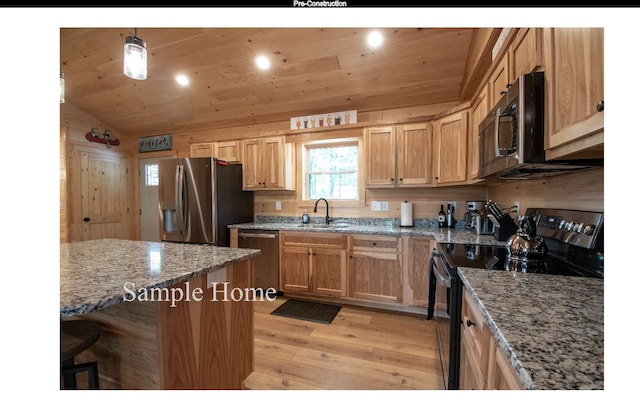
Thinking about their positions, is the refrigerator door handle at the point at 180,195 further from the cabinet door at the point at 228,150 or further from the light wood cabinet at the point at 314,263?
the light wood cabinet at the point at 314,263

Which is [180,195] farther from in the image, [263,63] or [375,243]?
[375,243]

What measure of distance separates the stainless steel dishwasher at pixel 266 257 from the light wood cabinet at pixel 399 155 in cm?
133

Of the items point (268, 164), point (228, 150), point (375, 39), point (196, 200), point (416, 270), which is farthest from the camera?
point (228, 150)

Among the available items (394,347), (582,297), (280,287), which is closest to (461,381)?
(582,297)

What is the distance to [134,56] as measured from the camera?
4.64ft

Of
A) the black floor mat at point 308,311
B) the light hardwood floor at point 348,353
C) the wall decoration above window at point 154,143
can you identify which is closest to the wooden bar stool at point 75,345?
the light hardwood floor at point 348,353

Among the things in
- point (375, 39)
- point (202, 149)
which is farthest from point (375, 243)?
point (202, 149)

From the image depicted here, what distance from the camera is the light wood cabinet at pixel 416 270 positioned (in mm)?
2428

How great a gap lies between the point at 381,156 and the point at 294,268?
64.1 inches

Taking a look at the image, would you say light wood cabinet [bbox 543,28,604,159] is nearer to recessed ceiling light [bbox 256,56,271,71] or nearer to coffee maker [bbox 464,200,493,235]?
coffee maker [bbox 464,200,493,235]

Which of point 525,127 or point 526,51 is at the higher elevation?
point 526,51
